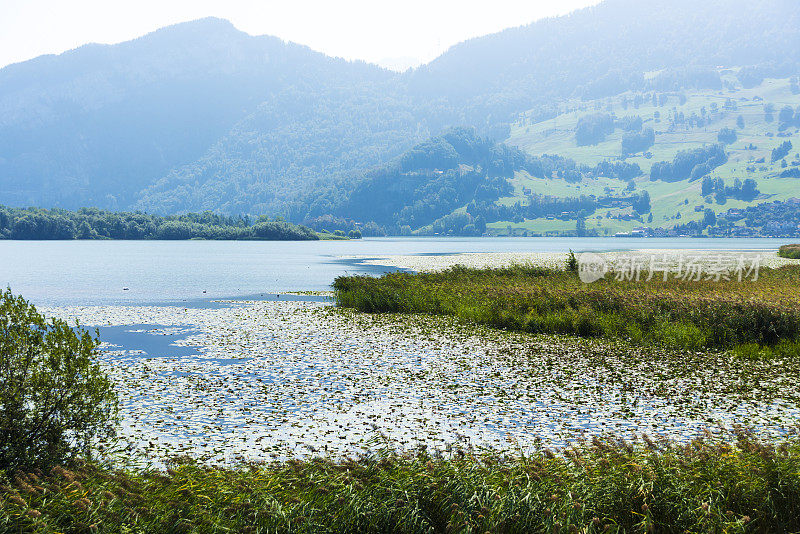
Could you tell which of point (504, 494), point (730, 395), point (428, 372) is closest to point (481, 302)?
point (428, 372)

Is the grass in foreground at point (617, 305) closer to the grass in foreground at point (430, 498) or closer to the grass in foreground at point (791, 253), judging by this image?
the grass in foreground at point (430, 498)

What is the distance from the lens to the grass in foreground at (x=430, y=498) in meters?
8.34

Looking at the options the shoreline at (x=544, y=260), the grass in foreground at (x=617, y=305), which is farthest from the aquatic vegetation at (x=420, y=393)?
the shoreline at (x=544, y=260)

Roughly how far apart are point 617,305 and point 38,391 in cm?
2763

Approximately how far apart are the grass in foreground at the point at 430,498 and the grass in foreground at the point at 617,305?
687 inches

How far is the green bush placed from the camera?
1020 cm

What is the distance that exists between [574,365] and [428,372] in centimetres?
583

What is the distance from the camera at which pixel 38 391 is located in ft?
34.4

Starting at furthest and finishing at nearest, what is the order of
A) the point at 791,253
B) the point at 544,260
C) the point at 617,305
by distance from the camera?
the point at 544,260
the point at 791,253
the point at 617,305

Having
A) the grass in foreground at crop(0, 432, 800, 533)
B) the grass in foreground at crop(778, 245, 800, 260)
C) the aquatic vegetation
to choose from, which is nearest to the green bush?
the grass in foreground at crop(0, 432, 800, 533)

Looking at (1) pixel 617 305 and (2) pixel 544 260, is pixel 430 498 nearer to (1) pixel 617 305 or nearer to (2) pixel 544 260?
(1) pixel 617 305

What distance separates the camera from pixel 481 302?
121 feet

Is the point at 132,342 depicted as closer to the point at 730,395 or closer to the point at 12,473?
the point at 12,473

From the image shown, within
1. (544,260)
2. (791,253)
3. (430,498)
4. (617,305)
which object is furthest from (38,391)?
(791,253)
